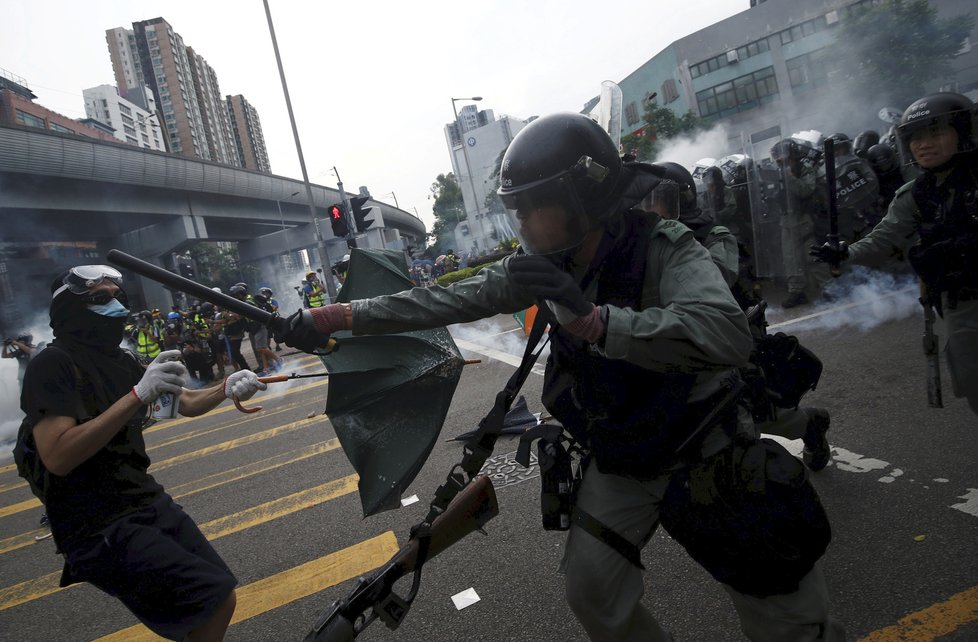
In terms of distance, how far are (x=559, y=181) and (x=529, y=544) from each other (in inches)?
87.8

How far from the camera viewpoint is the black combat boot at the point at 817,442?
11.4 feet

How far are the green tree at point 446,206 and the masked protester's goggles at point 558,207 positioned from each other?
98.9 meters

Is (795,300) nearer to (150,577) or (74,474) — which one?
(150,577)

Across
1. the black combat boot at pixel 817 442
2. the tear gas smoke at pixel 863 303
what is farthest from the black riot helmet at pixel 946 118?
the tear gas smoke at pixel 863 303

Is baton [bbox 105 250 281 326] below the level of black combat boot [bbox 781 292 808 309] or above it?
above

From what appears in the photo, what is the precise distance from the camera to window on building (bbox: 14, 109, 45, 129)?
49.2 m

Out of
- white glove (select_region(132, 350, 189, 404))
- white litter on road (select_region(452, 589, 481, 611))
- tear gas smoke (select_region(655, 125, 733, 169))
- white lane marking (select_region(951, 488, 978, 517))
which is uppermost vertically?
tear gas smoke (select_region(655, 125, 733, 169))

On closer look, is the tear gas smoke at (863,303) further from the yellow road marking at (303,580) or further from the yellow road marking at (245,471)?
the yellow road marking at (303,580)

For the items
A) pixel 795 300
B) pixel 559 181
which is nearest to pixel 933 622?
pixel 559 181

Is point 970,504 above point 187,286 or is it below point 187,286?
below

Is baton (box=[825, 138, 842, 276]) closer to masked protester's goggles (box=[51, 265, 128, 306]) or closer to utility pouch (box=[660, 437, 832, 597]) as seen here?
utility pouch (box=[660, 437, 832, 597])

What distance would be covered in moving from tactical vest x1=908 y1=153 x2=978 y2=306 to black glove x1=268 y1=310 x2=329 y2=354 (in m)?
2.78

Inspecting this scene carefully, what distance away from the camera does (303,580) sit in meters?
3.62

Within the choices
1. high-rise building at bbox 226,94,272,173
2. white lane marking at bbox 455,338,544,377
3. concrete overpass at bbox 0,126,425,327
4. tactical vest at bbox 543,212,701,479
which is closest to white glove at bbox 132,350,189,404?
tactical vest at bbox 543,212,701,479
